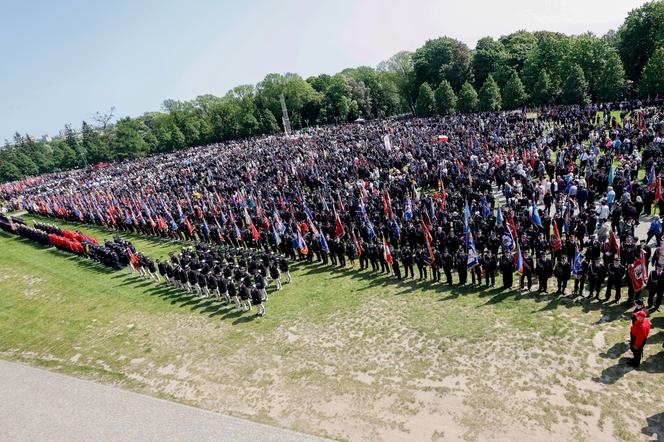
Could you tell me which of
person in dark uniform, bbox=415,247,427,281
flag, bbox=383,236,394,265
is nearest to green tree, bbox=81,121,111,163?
flag, bbox=383,236,394,265

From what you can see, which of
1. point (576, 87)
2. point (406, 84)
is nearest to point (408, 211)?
point (576, 87)

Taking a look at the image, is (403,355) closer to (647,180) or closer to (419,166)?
(647,180)

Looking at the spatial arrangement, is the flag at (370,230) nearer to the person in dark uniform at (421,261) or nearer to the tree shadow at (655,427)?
the person in dark uniform at (421,261)

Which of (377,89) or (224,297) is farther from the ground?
(377,89)

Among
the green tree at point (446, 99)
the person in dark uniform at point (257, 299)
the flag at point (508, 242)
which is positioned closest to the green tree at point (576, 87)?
the green tree at point (446, 99)

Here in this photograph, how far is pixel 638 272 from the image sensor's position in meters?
10.4

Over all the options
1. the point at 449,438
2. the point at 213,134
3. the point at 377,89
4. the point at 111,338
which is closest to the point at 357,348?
the point at 449,438

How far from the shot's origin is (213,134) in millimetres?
87500

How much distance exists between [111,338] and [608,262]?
16.9 metres

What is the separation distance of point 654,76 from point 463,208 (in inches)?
1217

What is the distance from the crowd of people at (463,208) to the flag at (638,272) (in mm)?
27

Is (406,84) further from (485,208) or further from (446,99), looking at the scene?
(485,208)

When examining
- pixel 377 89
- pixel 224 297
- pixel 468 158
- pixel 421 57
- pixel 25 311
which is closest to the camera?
pixel 224 297

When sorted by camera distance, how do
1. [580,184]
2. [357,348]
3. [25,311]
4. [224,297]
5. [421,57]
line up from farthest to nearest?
[421,57], [25,311], [580,184], [224,297], [357,348]
